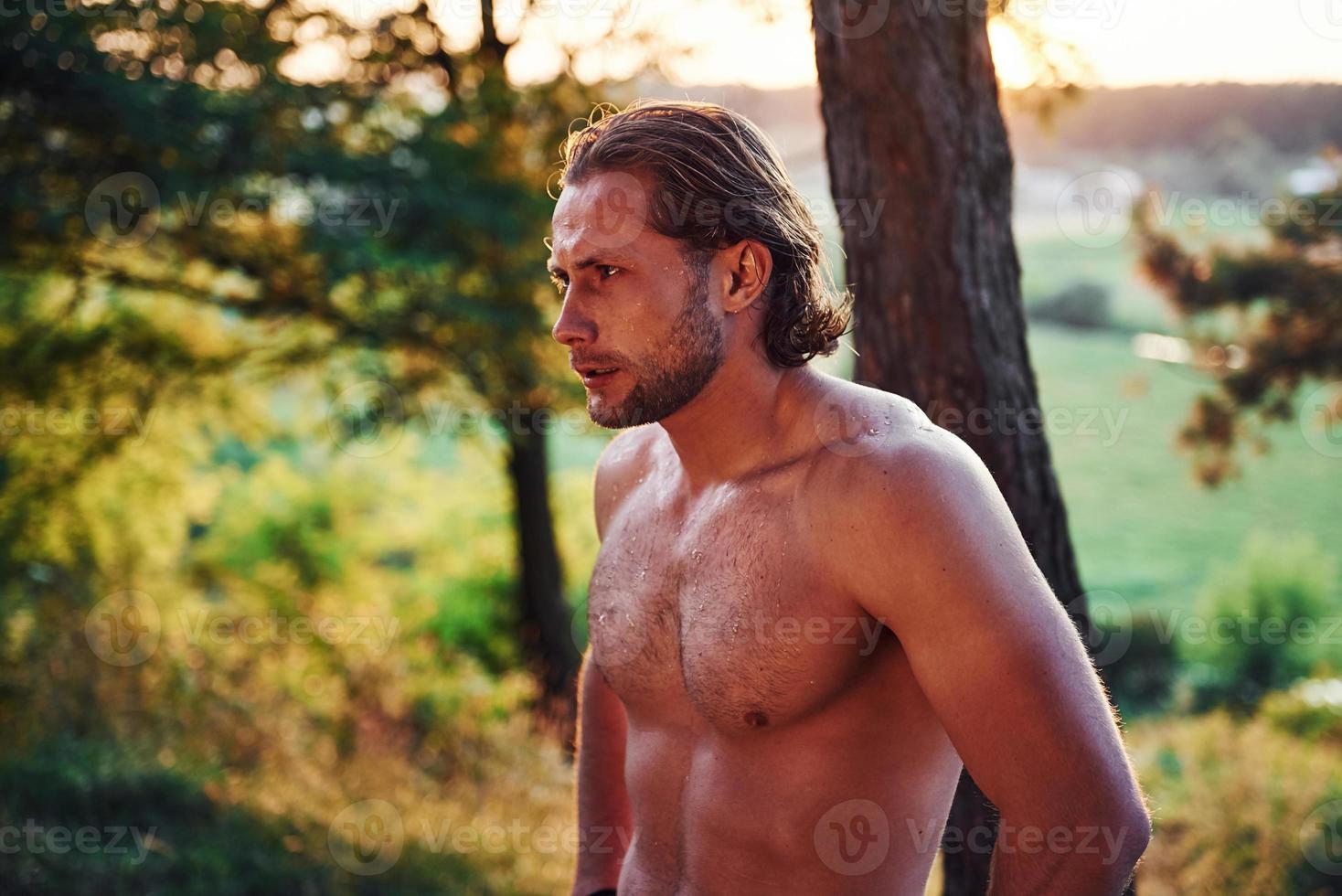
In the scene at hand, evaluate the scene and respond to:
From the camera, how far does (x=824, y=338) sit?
2.08 metres

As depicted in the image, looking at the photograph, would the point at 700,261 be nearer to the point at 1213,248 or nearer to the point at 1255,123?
the point at 1213,248

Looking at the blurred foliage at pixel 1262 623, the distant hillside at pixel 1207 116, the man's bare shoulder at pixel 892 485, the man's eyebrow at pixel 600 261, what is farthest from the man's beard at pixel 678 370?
the blurred foliage at pixel 1262 623

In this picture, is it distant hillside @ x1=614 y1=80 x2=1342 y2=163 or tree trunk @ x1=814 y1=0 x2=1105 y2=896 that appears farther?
distant hillside @ x1=614 y1=80 x2=1342 y2=163

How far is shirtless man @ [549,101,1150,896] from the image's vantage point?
1.49 meters

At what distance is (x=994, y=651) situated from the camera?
1.48m

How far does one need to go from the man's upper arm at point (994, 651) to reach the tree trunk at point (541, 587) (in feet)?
29.9

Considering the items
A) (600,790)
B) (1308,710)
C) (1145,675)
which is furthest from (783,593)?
(1145,675)

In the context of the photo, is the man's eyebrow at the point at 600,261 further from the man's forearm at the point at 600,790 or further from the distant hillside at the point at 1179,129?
the distant hillside at the point at 1179,129

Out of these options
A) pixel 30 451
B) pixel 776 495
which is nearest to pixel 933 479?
pixel 776 495

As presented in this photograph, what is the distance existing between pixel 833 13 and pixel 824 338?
4.56ft

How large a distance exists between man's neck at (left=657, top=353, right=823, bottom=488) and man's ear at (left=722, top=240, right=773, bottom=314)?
0.11 meters

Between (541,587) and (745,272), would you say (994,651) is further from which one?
(541,587)

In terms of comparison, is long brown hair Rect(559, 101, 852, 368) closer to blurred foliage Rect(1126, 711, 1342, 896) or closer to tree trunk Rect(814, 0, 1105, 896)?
tree trunk Rect(814, 0, 1105, 896)

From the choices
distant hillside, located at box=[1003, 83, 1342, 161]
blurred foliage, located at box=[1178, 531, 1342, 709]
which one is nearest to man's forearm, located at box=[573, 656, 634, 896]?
distant hillside, located at box=[1003, 83, 1342, 161]
